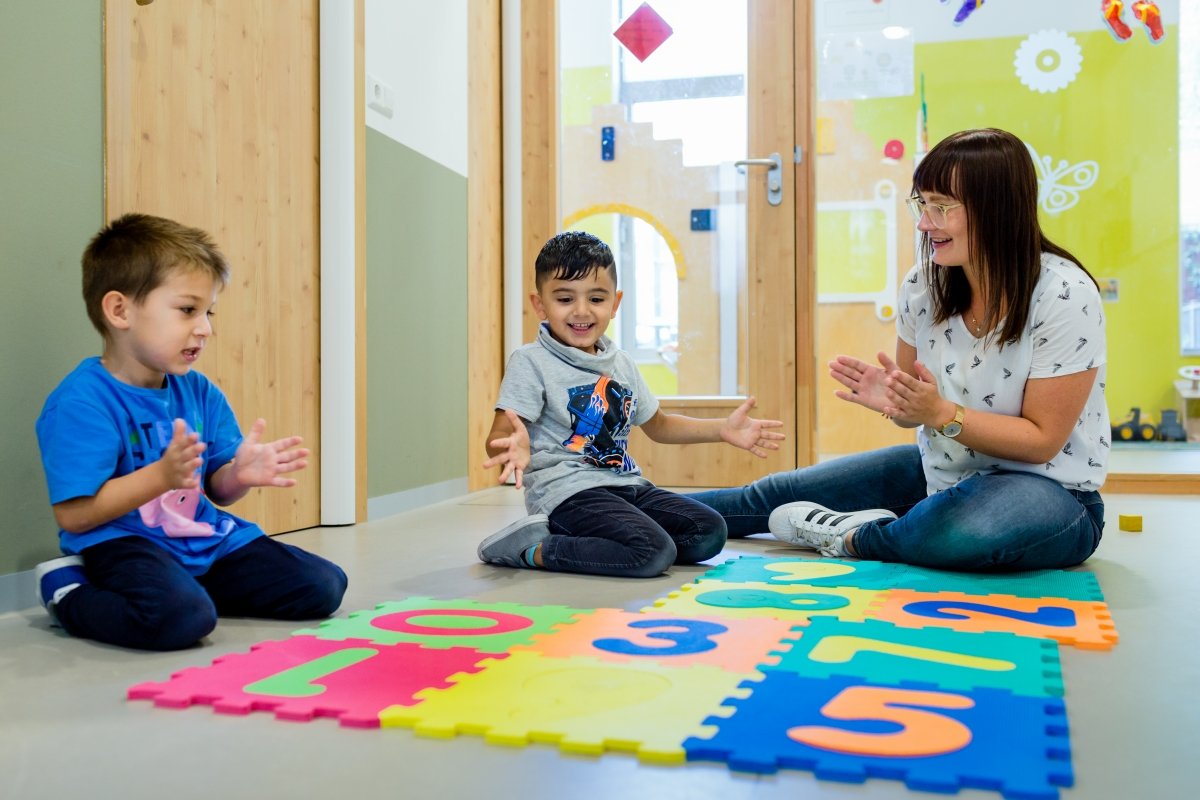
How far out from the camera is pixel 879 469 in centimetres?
228

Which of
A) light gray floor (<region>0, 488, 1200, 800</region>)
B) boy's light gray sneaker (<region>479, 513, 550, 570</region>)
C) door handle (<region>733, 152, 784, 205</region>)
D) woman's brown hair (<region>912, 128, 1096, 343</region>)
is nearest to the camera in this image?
light gray floor (<region>0, 488, 1200, 800</region>)

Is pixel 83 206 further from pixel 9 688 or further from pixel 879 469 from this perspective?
pixel 879 469

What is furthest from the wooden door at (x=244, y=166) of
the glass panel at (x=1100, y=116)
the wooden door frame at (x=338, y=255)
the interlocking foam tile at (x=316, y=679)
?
the glass panel at (x=1100, y=116)

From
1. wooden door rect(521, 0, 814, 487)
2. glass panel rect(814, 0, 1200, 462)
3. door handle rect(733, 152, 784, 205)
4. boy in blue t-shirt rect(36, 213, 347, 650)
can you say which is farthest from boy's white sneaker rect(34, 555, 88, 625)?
glass panel rect(814, 0, 1200, 462)

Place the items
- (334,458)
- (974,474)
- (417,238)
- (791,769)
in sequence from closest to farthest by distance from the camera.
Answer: (791,769)
(974,474)
(334,458)
(417,238)

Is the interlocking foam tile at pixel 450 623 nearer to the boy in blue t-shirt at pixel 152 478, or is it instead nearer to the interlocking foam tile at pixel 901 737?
the boy in blue t-shirt at pixel 152 478

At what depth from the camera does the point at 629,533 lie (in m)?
1.96

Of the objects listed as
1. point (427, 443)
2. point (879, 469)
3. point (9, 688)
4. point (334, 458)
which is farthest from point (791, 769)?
point (427, 443)

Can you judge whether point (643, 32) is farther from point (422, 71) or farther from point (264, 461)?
point (264, 461)

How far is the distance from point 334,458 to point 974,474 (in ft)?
4.95

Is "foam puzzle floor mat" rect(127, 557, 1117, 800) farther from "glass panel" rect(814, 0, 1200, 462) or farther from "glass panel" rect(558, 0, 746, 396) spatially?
"glass panel" rect(814, 0, 1200, 462)

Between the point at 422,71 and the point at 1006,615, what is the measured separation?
2.31 meters

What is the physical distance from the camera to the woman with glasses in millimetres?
1852

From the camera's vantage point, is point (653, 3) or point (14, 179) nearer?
point (14, 179)
